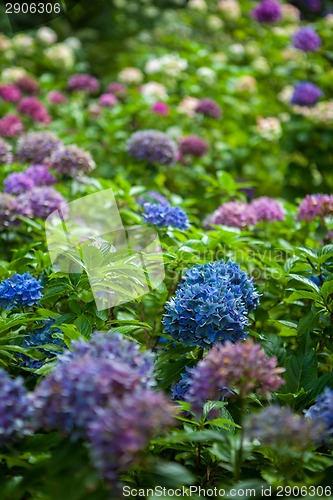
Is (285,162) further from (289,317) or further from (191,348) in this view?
(191,348)

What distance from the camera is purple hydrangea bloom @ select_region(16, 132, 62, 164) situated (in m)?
3.02

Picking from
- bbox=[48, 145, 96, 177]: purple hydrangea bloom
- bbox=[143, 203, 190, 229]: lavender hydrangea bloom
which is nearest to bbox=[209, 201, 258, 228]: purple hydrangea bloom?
bbox=[143, 203, 190, 229]: lavender hydrangea bloom

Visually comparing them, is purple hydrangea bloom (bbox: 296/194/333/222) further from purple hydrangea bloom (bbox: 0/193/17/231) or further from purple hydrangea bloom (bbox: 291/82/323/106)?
purple hydrangea bloom (bbox: 291/82/323/106)

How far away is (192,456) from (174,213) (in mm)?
913

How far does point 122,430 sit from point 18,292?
0.86 metres

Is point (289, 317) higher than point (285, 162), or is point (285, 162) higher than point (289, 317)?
point (289, 317)

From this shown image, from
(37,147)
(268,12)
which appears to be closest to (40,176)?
(37,147)

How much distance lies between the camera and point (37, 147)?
3020 mm

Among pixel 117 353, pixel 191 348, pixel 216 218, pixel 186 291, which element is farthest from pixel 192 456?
pixel 216 218

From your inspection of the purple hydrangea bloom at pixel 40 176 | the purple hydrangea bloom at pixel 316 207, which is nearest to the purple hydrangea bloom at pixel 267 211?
the purple hydrangea bloom at pixel 316 207

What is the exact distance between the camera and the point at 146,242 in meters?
2.27

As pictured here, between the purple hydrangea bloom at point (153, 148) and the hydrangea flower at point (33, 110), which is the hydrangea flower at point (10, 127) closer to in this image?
the hydrangea flower at point (33, 110)

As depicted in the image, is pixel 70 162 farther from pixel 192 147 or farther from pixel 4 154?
pixel 192 147

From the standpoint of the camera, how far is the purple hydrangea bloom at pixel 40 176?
2.81 m
